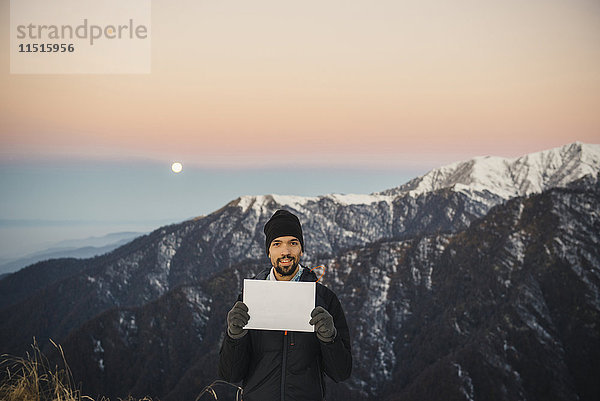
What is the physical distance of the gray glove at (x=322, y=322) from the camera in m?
4.25

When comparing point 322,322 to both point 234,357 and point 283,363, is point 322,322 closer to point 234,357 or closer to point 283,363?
point 283,363

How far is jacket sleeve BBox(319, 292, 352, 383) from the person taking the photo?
14.6ft

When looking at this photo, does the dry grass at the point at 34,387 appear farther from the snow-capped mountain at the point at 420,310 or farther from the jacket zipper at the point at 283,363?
the snow-capped mountain at the point at 420,310

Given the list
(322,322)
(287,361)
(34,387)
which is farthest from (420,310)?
(322,322)

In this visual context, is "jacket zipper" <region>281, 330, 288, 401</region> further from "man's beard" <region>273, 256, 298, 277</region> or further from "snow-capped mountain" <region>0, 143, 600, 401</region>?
"snow-capped mountain" <region>0, 143, 600, 401</region>

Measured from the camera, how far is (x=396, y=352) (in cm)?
13225

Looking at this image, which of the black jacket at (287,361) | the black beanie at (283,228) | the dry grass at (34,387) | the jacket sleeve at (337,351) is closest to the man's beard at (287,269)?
the black jacket at (287,361)

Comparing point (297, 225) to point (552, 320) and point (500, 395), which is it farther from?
point (552, 320)

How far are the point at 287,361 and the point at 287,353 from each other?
0.07 m

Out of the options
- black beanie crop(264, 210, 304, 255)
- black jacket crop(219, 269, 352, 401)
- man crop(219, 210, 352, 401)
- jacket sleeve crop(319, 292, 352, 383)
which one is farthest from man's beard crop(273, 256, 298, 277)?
jacket sleeve crop(319, 292, 352, 383)

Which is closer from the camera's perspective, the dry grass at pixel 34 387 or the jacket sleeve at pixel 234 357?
the jacket sleeve at pixel 234 357

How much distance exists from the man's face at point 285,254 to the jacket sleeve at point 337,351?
55 cm

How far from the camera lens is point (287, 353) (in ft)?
15.4

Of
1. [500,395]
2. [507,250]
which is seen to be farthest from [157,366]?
[507,250]
